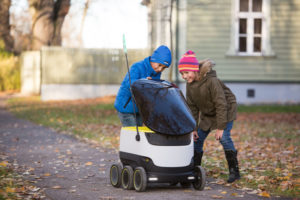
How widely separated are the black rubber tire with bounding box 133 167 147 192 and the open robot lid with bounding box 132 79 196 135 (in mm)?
476

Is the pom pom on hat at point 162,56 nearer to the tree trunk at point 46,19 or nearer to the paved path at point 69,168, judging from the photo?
the paved path at point 69,168

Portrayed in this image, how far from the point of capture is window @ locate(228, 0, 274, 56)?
20031 mm

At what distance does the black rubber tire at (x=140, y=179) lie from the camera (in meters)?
5.75

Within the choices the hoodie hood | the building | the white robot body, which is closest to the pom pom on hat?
the hoodie hood

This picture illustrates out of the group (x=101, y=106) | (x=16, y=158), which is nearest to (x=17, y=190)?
(x=16, y=158)

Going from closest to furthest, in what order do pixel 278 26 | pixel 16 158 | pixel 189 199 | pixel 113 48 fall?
pixel 189 199, pixel 16 158, pixel 278 26, pixel 113 48

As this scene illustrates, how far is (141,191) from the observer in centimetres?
589

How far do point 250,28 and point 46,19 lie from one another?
39.8 ft

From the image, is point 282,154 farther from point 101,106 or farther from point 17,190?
point 101,106

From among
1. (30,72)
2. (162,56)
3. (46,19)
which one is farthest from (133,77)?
(30,72)

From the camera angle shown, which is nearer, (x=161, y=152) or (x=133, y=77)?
(x=161, y=152)

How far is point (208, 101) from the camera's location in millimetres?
6465

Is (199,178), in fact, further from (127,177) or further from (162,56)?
(162,56)

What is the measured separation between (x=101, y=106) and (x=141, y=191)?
1497 centimetres
